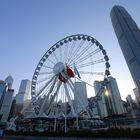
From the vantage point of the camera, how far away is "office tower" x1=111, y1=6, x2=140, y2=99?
64.1 m

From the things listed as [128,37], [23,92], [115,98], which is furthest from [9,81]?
[128,37]

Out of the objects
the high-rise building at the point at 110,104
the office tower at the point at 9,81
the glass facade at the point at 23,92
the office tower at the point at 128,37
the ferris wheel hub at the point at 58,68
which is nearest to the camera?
the ferris wheel hub at the point at 58,68

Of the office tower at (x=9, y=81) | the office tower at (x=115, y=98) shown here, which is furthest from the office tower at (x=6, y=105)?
the office tower at (x=115, y=98)

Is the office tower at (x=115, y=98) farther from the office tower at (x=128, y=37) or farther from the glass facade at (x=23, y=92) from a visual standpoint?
the glass facade at (x=23, y=92)

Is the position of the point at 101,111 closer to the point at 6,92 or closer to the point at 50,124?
the point at 6,92

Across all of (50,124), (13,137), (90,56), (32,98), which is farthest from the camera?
(50,124)

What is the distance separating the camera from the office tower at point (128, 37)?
210ft

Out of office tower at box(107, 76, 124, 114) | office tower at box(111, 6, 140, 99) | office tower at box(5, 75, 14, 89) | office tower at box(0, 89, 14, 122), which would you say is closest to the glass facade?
office tower at box(5, 75, 14, 89)

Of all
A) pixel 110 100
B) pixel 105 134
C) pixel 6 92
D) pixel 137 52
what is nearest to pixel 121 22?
pixel 137 52

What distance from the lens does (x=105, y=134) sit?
729 inches

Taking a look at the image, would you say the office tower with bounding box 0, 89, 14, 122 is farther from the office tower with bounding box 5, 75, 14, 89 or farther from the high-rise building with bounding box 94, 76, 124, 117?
the high-rise building with bounding box 94, 76, 124, 117

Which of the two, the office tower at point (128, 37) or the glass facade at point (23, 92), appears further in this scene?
the glass facade at point (23, 92)

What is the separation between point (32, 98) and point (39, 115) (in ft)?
16.9

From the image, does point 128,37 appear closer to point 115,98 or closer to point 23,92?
point 115,98
